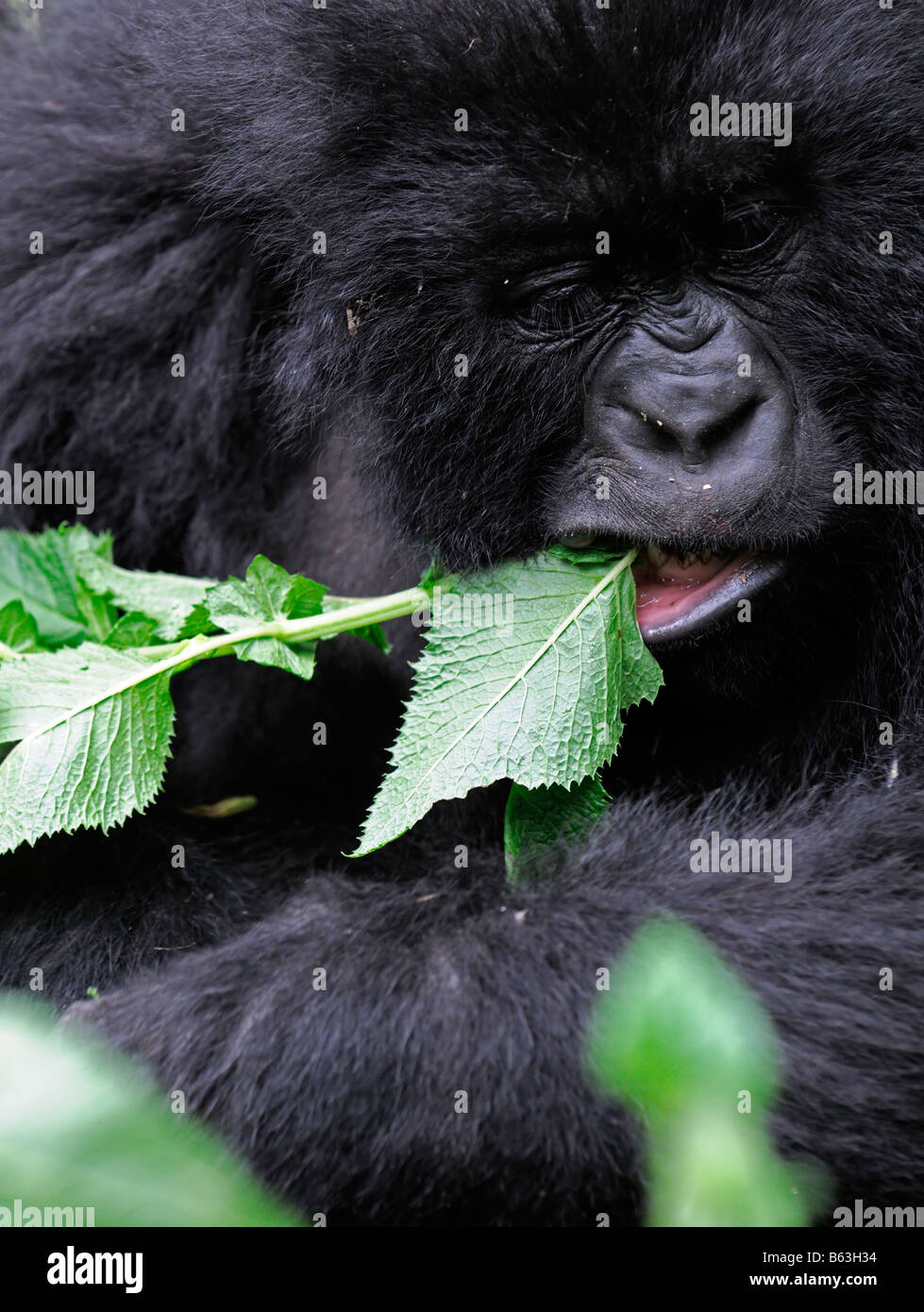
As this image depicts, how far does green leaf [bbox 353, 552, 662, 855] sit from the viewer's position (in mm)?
2707

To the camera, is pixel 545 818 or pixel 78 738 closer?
pixel 78 738

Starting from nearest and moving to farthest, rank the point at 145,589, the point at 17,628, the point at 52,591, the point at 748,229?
the point at 748,229 < the point at 17,628 < the point at 52,591 < the point at 145,589

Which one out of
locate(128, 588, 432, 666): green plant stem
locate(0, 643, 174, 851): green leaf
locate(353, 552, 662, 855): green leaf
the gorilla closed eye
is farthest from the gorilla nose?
locate(0, 643, 174, 851): green leaf

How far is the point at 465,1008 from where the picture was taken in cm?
245

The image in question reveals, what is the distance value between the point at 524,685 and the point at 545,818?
304 millimetres

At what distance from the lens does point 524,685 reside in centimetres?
280

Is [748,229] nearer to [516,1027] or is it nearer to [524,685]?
[524,685]

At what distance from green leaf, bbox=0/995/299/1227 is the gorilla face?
75.3 inches

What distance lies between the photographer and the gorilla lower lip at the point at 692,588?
110 inches

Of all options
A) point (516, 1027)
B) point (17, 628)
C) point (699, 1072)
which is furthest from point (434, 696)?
point (699, 1072)

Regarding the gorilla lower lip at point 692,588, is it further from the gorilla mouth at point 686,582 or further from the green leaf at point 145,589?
the green leaf at point 145,589

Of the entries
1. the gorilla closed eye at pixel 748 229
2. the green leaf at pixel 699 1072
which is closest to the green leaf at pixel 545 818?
the gorilla closed eye at pixel 748 229

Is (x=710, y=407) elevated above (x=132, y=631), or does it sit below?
above
